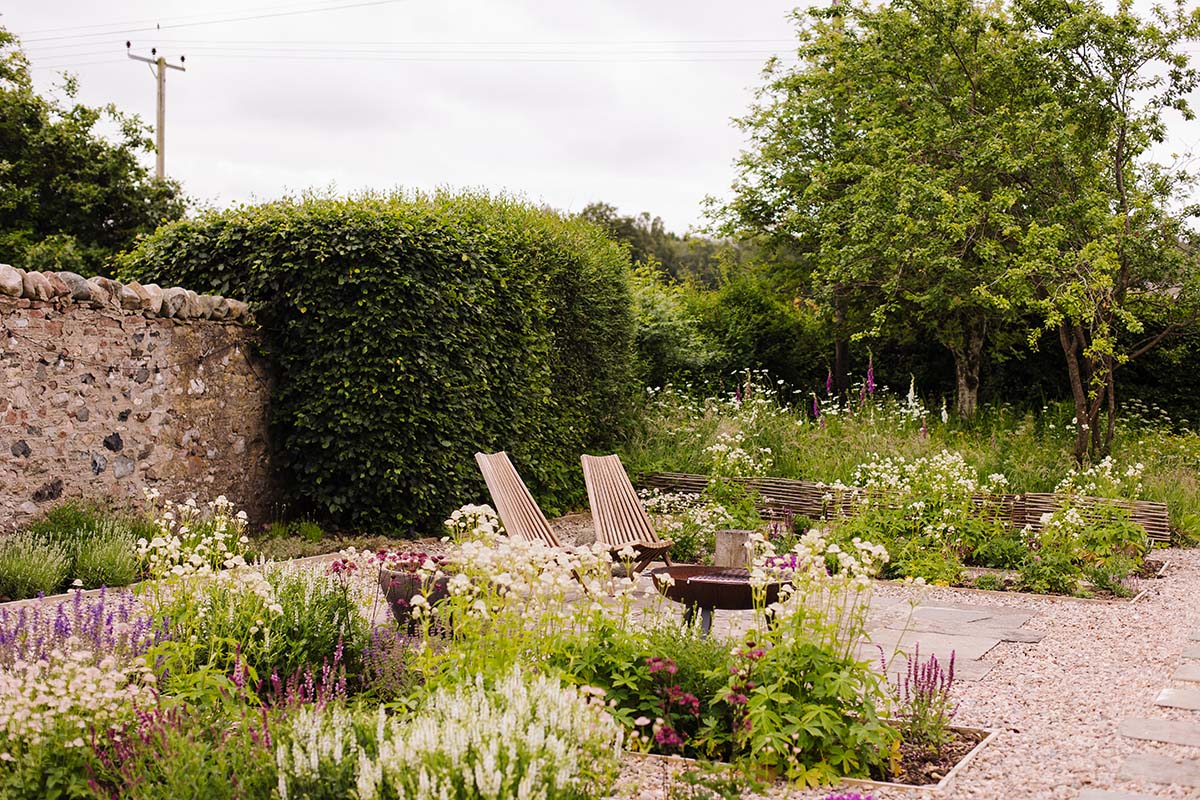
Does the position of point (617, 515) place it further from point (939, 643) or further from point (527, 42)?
point (527, 42)

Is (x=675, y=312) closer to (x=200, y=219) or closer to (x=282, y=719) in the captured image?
(x=200, y=219)

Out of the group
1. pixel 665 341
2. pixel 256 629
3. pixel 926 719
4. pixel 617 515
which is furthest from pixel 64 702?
pixel 665 341

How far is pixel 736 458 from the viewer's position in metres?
9.05

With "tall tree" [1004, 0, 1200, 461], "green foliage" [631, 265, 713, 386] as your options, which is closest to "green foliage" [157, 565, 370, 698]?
"tall tree" [1004, 0, 1200, 461]

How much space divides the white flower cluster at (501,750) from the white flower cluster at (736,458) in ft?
20.4

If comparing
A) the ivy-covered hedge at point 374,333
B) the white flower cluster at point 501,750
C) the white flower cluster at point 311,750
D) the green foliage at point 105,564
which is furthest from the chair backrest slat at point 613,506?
the white flower cluster at point 311,750

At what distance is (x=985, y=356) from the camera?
14.6 metres

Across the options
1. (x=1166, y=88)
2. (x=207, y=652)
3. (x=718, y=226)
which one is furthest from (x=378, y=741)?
(x=718, y=226)

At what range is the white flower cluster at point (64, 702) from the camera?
261 cm

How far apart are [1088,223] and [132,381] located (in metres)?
8.34

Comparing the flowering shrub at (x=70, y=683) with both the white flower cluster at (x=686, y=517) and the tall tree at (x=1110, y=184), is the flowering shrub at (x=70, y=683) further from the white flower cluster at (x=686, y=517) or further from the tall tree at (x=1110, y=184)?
the tall tree at (x=1110, y=184)

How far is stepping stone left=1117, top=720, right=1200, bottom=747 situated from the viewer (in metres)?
3.48

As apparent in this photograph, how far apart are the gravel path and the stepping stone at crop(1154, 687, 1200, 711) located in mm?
47

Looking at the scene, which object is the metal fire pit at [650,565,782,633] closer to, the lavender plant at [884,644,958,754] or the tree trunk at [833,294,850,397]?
the lavender plant at [884,644,958,754]
